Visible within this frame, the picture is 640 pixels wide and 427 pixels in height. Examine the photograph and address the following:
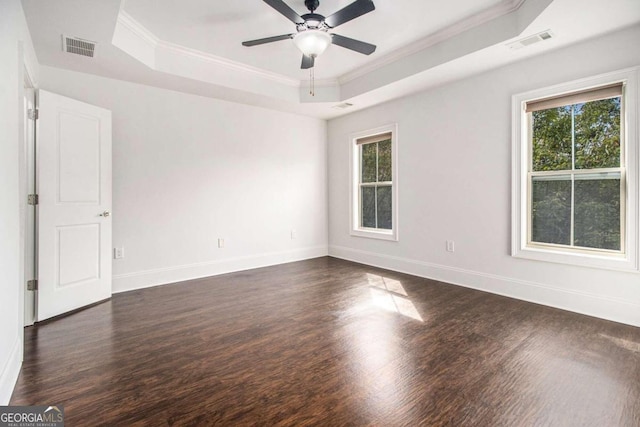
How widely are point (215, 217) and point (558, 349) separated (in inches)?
161

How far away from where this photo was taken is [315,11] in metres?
3.00

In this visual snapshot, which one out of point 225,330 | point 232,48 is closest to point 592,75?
point 232,48

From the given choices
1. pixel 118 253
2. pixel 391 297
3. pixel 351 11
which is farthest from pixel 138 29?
pixel 391 297

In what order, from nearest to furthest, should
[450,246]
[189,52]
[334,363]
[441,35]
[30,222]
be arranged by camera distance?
[334,363]
[30,222]
[441,35]
[189,52]
[450,246]

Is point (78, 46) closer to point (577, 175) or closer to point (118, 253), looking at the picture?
point (118, 253)

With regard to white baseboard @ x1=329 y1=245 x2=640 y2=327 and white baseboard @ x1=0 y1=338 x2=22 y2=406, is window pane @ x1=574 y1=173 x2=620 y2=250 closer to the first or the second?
white baseboard @ x1=329 y1=245 x2=640 y2=327

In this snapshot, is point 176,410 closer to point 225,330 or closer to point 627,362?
point 225,330

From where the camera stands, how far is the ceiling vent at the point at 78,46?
2.86m

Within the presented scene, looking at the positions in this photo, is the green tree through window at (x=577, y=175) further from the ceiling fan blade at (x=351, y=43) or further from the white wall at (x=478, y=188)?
the ceiling fan blade at (x=351, y=43)

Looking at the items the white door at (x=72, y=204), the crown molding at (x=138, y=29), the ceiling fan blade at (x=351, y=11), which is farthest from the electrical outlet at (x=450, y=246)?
the crown molding at (x=138, y=29)

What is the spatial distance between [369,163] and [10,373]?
473 centimetres

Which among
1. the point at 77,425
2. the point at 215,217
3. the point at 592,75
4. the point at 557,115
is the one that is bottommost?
the point at 77,425

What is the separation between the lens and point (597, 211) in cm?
300

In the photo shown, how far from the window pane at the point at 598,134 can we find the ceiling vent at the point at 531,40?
2.48 feet
